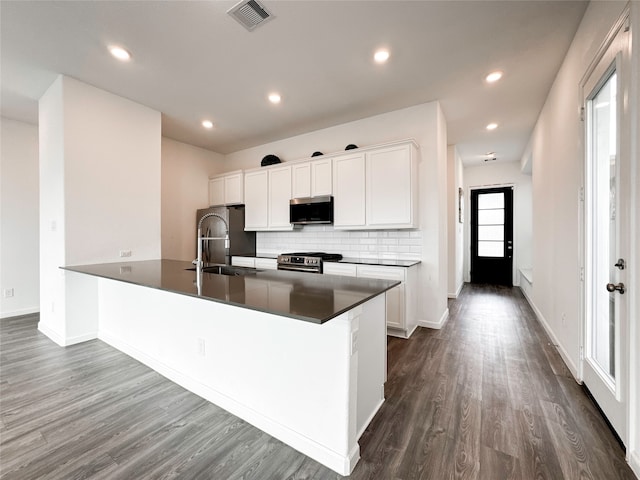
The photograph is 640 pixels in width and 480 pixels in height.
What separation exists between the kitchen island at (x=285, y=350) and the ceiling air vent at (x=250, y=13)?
6.88 ft

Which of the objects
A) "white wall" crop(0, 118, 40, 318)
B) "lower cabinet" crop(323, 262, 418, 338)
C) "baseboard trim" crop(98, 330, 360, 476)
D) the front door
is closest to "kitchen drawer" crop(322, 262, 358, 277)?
"lower cabinet" crop(323, 262, 418, 338)

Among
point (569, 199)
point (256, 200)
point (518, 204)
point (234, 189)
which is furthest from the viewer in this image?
point (518, 204)

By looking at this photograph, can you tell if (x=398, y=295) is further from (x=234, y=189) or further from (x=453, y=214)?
(x=234, y=189)

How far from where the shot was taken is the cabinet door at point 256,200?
495 cm

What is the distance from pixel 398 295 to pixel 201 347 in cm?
225

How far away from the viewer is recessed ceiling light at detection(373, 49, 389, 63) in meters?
2.64

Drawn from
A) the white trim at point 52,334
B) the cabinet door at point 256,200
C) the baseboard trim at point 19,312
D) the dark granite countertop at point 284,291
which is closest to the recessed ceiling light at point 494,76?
the dark granite countertop at point 284,291

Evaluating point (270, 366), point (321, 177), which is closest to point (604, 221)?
→ point (270, 366)

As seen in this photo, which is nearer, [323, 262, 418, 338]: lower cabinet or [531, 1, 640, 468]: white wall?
[531, 1, 640, 468]: white wall

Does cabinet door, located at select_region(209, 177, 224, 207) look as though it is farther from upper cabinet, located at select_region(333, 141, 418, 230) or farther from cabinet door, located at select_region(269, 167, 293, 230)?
upper cabinet, located at select_region(333, 141, 418, 230)

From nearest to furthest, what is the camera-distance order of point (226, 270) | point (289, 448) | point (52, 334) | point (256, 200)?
point (289, 448) < point (226, 270) < point (52, 334) < point (256, 200)

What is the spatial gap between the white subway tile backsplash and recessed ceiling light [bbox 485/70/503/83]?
1945 mm

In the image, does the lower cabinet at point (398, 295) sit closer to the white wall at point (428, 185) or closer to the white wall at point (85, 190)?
the white wall at point (428, 185)

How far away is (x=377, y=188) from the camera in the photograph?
3775 millimetres
